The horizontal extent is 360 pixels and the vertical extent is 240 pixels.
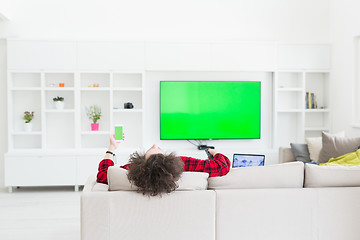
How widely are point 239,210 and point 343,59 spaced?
3.94 meters

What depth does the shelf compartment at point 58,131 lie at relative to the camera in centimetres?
592

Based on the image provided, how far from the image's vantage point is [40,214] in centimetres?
439

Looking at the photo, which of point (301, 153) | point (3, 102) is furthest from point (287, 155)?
point (3, 102)

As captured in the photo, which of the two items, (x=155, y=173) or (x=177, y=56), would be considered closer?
(x=155, y=173)

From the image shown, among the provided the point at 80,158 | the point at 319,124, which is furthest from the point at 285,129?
the point at 80,158

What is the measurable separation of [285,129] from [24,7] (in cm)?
411

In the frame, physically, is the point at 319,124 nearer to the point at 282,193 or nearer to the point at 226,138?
the point at 226,138

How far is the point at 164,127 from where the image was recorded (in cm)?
592

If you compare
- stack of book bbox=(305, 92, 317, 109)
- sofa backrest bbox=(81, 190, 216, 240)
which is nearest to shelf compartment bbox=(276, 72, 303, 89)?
stack of book bbox=(305, 92, 317, 109)

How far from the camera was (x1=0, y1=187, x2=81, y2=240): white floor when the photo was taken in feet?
12.2

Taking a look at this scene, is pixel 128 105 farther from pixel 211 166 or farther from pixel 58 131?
pixel 211 166

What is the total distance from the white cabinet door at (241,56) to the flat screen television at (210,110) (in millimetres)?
232

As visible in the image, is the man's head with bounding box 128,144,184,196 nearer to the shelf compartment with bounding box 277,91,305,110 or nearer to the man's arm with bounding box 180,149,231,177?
the man's arm with bounding box 180,149,231,177

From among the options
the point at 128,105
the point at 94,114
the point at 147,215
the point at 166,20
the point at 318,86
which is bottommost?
the point at 147,215
